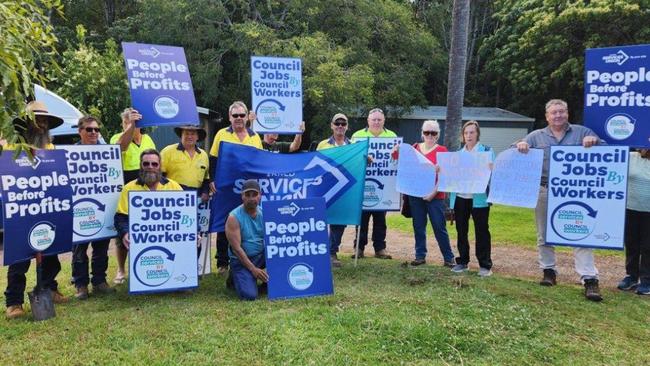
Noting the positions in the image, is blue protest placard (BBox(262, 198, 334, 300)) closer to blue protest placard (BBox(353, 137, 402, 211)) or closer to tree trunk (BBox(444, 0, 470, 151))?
blue protest placard (BBox(353, 137, 402, 211))

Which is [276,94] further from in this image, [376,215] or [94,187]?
[94,187]

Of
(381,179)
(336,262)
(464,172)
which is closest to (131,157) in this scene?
(336,262)

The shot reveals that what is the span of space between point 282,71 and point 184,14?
50.6 feet

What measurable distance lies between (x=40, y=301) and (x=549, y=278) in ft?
17.6

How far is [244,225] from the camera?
5.50 meters

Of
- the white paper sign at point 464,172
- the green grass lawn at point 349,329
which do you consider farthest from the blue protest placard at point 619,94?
the green grass lawn at point 349,329

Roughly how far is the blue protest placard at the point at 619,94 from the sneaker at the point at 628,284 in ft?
5.38

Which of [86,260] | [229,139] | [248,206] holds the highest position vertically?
[229,139]

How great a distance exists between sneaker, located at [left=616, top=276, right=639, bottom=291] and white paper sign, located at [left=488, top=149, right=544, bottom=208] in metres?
1.46

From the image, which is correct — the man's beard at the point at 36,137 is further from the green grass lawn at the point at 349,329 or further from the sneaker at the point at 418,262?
the sneaker at the point at 418,262

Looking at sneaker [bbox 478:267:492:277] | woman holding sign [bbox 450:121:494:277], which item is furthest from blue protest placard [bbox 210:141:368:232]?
sneaker [bbox 478:267:492:277]

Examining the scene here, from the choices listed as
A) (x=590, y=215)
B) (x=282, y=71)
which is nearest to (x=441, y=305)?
(x=590, y=215)

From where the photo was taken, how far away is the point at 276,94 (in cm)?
684

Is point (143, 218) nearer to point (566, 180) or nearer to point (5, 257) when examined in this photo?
point (5, 257)
